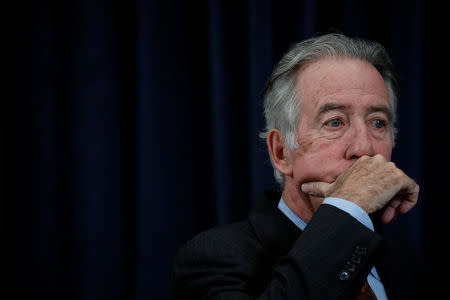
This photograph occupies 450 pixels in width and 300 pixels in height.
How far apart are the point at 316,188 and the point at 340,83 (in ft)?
0.96

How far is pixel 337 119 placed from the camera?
1.09 meters

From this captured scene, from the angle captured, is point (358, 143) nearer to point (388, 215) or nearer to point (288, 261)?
point (388, 215)

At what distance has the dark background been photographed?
169cm

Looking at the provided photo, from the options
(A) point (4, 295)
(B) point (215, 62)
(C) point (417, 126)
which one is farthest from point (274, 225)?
(A) point (4, 295)

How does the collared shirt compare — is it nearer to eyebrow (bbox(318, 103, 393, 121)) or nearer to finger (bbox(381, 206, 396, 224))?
finger (bbox(381, 206, 396, 224))

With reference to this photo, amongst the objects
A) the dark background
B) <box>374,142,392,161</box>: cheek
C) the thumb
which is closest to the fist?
the thumb

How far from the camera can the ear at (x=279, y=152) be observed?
1.20 m

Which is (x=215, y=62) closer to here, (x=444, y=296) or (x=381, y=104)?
(x=381, y=104)

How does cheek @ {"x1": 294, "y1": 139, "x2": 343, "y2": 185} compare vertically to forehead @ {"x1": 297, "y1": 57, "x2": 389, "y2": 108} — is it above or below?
below

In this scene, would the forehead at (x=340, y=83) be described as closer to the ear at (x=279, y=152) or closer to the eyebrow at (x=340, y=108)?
the eyebrow at (x=340, y=108)

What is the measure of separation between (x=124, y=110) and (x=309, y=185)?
1006mm

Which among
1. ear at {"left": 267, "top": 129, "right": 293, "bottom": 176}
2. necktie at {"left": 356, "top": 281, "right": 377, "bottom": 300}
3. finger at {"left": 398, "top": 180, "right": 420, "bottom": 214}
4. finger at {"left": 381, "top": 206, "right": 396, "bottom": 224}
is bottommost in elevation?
necktie at {"left": 356, "top": 281, "right": 377, "bottom": 300}

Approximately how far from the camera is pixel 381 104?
43.9 inches

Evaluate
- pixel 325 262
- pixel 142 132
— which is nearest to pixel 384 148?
pixel 325 262
